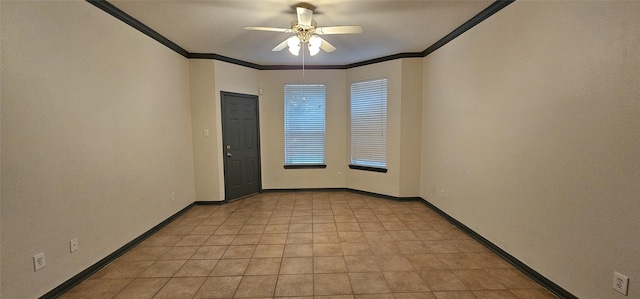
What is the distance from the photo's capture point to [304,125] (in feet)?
17.9

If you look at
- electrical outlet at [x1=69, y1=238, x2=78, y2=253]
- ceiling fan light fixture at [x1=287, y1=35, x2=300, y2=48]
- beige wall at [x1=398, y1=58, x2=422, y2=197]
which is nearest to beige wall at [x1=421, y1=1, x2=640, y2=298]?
beige wall at [x1=398, y1=58, x2=422, y2=197]

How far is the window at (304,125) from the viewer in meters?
5.39

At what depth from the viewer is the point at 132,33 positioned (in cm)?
299

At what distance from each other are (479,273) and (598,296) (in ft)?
2.52

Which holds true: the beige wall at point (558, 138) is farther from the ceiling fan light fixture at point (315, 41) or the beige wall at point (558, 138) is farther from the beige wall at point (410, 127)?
the ceiling fan light fixture at point (315, 41)

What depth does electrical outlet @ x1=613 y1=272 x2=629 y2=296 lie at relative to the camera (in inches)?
63.8

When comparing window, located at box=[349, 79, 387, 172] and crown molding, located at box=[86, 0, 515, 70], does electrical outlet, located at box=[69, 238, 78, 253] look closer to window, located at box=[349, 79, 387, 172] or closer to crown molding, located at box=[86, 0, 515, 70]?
crown molding, located at box=[86, 0, 515, 70]

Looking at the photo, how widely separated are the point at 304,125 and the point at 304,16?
294cm

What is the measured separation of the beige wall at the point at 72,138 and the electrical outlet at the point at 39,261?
3cm

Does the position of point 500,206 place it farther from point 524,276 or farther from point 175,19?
point 175,19

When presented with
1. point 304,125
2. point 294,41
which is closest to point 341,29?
point 294,41

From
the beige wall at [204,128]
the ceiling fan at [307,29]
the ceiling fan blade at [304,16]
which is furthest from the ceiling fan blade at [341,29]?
the beige wall at [204,128]

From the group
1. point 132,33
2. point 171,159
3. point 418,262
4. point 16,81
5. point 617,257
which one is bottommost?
point 418,262

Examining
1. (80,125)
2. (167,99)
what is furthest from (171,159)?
(80,125)
